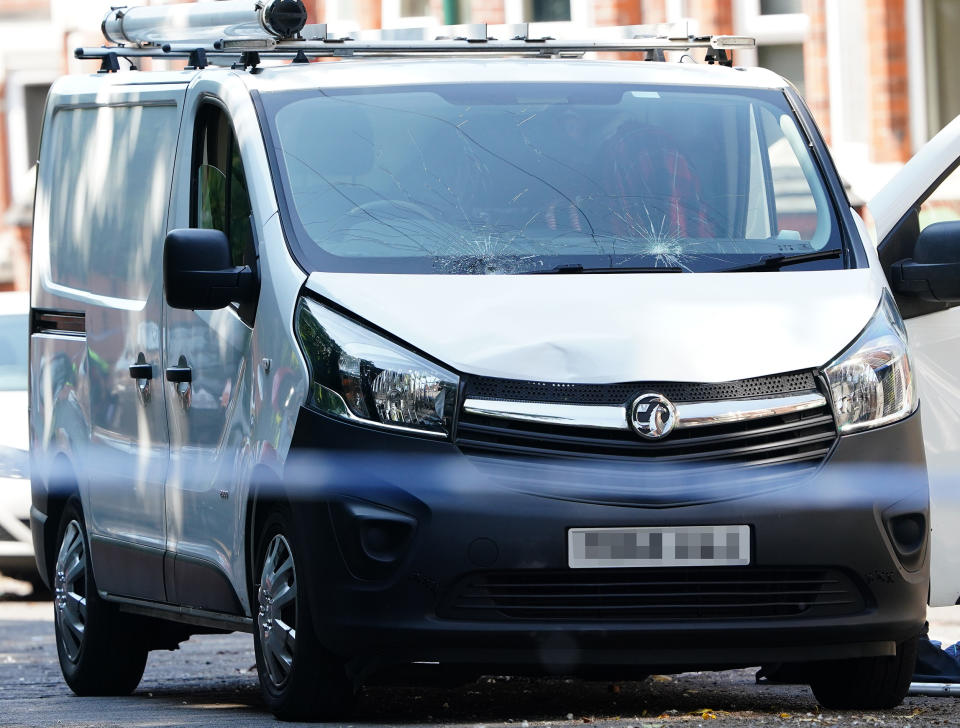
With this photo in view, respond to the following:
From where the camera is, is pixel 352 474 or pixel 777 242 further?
pixel 777 242

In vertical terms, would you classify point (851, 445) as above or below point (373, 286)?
below

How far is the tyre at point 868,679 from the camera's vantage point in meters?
7.39

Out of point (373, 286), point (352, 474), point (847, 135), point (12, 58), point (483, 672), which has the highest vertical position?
point (12, 58)

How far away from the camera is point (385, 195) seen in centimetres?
754

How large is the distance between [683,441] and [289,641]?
1.38 m

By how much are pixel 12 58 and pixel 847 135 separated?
14.2 metres

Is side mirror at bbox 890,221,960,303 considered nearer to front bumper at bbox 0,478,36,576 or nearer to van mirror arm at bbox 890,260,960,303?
van mirror arm at bbox 890,260,960,303

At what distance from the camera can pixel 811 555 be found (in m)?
6.80

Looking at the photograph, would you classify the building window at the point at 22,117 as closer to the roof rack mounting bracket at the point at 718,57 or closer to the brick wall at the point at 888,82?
the brick wall at the point at 888,82

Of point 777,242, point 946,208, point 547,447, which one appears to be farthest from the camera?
point 946,208

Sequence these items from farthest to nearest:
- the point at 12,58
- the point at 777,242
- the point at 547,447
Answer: the point at 12,58
the point at 777,242
the point at 547,447

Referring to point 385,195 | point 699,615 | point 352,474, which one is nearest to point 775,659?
point 699,615

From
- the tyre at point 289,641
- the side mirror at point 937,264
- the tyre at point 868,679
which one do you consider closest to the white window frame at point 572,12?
the side mirror at point 937,264

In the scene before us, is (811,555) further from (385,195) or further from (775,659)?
(385,195)
